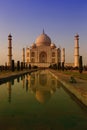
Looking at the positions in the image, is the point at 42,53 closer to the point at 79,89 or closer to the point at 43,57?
the point at 43,57

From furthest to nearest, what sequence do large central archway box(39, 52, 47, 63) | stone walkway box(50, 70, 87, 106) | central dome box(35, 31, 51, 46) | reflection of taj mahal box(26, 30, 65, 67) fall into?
large central archway box(39, 52, 47, 63) < reflection of taj mahal box(26, 30, 65, 67) < central dome box(35, 31, 51, 46) < stone walkway box(50, 70, 87, 106)

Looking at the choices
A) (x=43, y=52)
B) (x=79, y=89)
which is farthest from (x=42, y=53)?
(x=79, y=89)

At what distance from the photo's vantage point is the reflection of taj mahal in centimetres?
6306

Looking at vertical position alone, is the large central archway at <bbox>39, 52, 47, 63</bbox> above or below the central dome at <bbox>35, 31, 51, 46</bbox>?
below

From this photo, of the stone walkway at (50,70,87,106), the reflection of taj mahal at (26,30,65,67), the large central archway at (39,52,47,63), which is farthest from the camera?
the large central archway at (39,52,47,63)

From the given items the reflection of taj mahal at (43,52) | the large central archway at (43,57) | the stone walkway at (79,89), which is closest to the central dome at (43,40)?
the reflection of taj mahal at (43,52)

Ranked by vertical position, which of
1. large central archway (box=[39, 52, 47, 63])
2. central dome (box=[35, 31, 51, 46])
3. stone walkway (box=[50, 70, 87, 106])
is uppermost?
central dome (box=[35, 31, 51, 46])

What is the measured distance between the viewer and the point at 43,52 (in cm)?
6512

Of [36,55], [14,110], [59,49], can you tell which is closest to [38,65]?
[36,55]

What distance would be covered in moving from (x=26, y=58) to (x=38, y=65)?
5660 mm

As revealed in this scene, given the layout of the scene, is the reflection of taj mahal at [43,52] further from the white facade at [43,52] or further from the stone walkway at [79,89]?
the stone walkway at [79,89]

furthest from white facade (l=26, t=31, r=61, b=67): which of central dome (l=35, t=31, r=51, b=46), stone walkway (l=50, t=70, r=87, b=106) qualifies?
stone walkway (l=50, t=70, r=87, b=106)

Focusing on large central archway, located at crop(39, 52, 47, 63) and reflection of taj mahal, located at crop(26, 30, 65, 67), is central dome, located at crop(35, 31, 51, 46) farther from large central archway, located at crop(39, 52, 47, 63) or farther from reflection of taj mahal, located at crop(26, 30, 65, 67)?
large central archway, located at crop(39, 52, 47, 63)

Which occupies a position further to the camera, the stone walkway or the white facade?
the white facade
